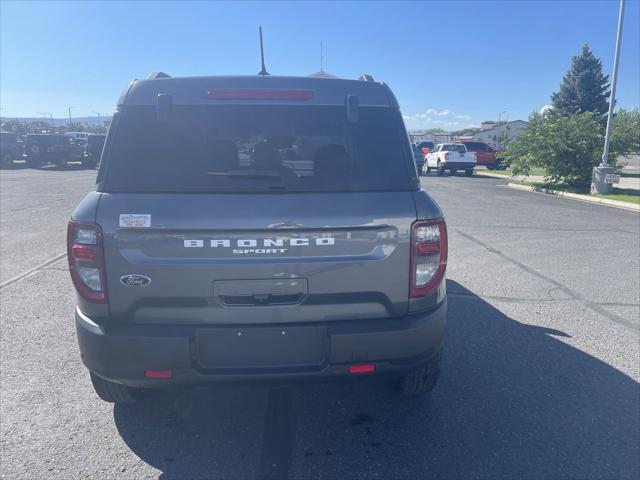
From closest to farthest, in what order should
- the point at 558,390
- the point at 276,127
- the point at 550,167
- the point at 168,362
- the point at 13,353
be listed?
the point at 168,362 < the point at 276,127 < the point at 558,390 < the point at 13,353 < the point at 550,167

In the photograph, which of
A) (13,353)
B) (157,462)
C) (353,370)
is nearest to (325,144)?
(353,370)

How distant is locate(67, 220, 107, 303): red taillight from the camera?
2676 millimetres

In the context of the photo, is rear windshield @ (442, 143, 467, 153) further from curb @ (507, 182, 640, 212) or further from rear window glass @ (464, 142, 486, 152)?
curb @ (507, 182, 640, 212)

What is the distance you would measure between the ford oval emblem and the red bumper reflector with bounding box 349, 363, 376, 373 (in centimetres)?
114

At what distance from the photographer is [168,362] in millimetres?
2674

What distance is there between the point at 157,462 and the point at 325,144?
2.04 m

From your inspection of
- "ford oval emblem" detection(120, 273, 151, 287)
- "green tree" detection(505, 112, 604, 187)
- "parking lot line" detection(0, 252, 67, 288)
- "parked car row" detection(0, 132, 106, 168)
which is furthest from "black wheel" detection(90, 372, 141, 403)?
"parked car row" detection(0, 132, 106, 168)

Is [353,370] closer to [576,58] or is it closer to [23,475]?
[23,475]

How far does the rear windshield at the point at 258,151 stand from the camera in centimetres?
276

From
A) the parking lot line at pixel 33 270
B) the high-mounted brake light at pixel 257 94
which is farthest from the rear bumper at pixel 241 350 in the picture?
the parking lot line at pixel 33 270

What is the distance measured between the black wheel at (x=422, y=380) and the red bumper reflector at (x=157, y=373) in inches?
56.7

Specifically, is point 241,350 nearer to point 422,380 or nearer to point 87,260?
point 87,260

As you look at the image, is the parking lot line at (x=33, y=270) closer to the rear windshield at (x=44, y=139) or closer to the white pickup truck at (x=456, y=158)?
the white pickup truck at (x=456, y=158)

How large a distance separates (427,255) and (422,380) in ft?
3.25
